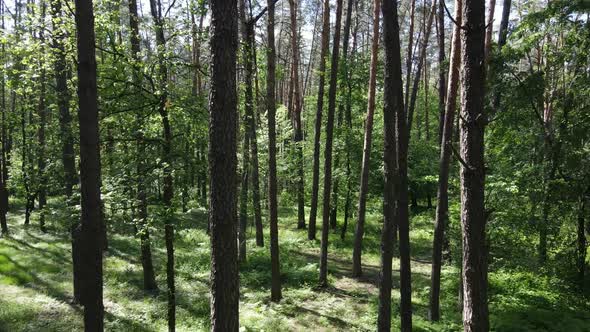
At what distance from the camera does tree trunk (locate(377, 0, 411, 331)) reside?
746 cm

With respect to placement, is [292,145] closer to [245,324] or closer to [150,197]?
[245,324]

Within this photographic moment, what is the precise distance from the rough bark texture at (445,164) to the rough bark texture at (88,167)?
23.2 feet

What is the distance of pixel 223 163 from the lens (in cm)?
475

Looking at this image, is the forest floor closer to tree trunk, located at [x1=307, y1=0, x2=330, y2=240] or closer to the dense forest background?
the dense forest background

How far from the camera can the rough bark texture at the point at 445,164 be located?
30.2 feet

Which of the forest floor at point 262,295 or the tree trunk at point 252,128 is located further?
the forest floor at point 262,295

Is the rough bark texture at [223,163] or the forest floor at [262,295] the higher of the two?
the rough bark texture at [223,163]

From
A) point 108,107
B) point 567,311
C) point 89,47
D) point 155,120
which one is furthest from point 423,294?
point 89,47

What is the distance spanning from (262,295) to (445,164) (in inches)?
275

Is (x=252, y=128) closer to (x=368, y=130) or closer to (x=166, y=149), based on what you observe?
(x=368, y=130)

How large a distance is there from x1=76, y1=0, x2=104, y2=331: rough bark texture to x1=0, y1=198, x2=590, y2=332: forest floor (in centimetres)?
201

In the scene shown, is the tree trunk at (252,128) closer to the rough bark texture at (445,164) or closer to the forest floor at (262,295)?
the forest floor at (262,295)

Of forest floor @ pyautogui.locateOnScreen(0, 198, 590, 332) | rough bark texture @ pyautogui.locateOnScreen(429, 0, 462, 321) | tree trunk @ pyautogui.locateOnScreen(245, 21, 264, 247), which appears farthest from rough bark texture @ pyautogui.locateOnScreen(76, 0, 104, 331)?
rough bark texture @ pyautogui.locateOnScreen(429, 0, 462, 321)

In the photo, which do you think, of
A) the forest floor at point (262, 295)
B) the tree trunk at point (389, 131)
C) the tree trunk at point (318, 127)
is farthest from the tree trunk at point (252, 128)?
the tree trunk at point (389, 131)
